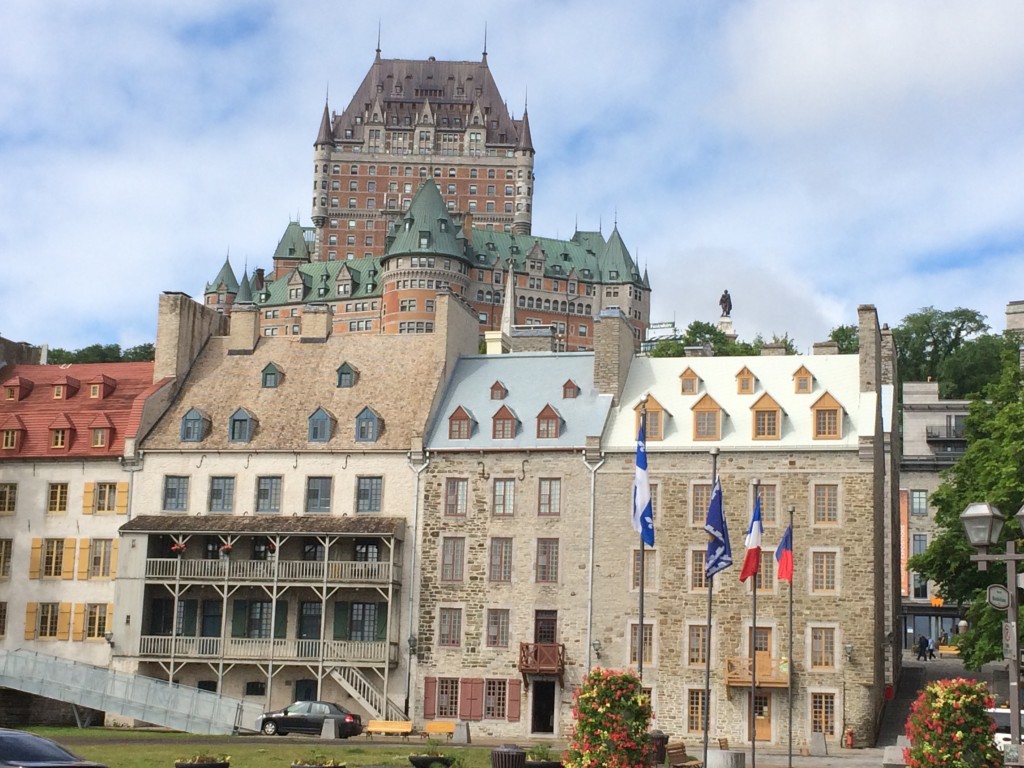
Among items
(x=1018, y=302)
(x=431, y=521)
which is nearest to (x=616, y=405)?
(x=431, y=521)

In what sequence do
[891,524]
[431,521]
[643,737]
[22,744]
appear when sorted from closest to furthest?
[22,744] → [643,737] → [431,521] → [891,524]

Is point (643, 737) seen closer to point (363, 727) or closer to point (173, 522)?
point (363, 727)

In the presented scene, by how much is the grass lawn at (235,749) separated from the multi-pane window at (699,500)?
13116mm

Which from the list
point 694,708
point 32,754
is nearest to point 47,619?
point 694,708

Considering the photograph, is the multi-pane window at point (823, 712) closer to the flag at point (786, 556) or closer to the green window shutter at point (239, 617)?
the flag at point (786, 556)

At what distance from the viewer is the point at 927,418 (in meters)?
103

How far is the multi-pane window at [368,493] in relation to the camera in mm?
60750

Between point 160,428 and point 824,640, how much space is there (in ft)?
89.9

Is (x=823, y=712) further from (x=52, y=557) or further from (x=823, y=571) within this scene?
(x=52, y=557)

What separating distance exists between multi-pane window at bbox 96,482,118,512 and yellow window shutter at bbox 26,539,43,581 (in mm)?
2745

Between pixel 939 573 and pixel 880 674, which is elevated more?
pixel 939 573

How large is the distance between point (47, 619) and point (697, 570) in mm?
25614

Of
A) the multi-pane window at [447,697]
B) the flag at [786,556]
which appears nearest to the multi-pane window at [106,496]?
the multi-pane window at [447,697]

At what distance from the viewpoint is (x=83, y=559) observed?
62500 millimetres
